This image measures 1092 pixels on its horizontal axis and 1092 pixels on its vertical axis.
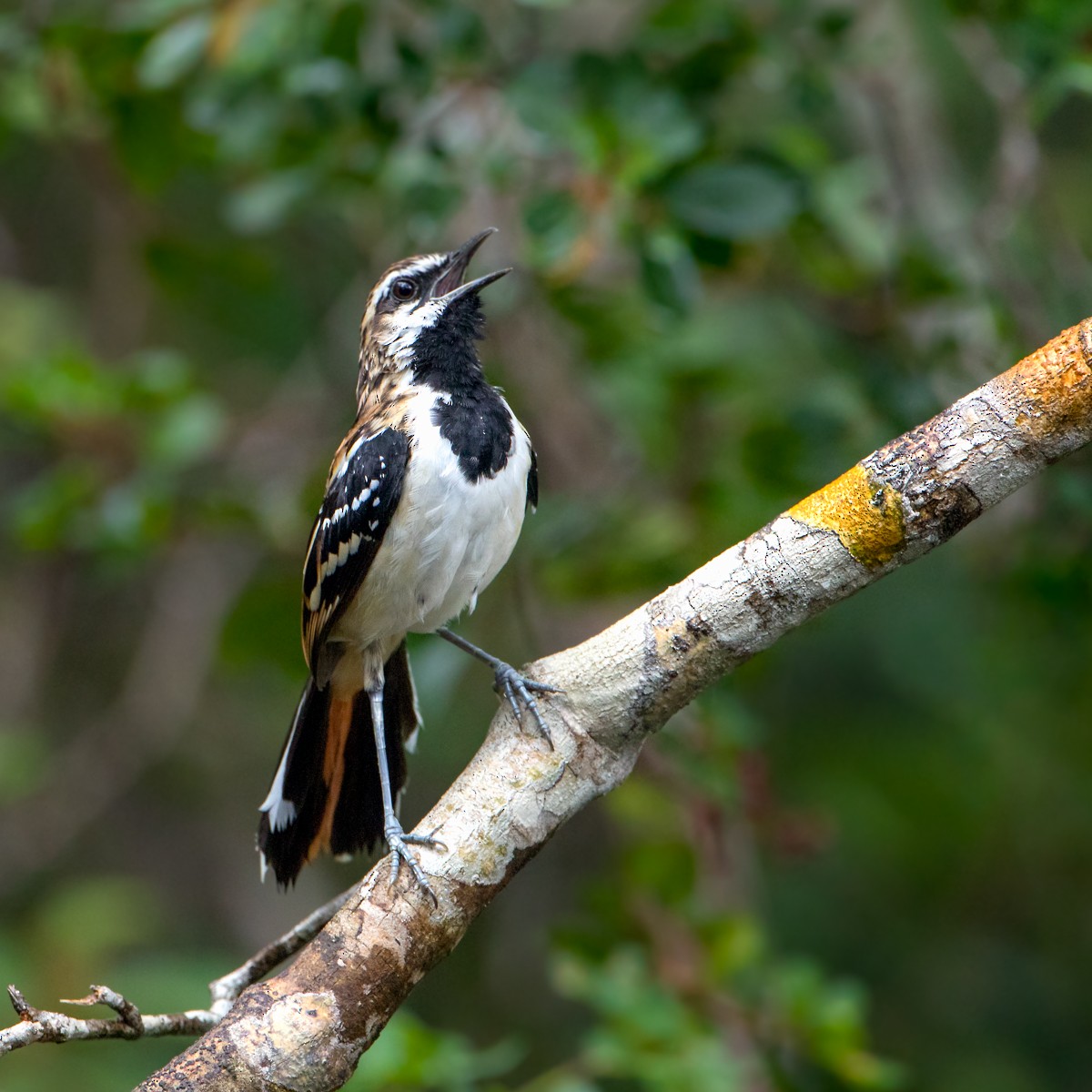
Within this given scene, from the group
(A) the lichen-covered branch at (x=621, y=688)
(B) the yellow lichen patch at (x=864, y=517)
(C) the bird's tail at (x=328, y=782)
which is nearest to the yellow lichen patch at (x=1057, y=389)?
(A) the lichen-covered branch at (x=621, y=688)

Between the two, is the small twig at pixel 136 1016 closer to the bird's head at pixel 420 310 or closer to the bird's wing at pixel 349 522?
the bird's wing at pixel 349 522

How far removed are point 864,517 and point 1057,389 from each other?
429 mm

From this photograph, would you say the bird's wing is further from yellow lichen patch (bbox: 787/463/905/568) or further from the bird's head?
yellow lichen patch (bbox: 787/463/905/568)

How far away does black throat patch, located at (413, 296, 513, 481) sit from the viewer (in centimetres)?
387

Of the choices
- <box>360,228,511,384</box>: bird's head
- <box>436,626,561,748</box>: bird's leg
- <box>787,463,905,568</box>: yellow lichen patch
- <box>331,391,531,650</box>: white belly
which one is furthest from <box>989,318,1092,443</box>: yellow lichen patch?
<box>360,228,511,384</box>: bird's head

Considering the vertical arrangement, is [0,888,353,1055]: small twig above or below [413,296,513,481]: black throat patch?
below

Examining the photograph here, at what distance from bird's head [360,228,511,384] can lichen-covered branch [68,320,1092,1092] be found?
1.66 m

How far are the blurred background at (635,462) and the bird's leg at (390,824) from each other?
362mm

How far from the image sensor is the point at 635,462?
19.5 ft

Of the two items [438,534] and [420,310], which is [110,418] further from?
[438,534]

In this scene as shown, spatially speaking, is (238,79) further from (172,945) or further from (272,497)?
(172,945)

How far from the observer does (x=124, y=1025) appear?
8.66 feet

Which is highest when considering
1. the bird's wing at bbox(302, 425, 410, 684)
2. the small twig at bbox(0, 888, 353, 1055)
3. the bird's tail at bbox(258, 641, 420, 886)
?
the bird's wing at bbox(302, 425, 410, 684)

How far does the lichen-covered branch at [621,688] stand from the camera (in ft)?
8.53
